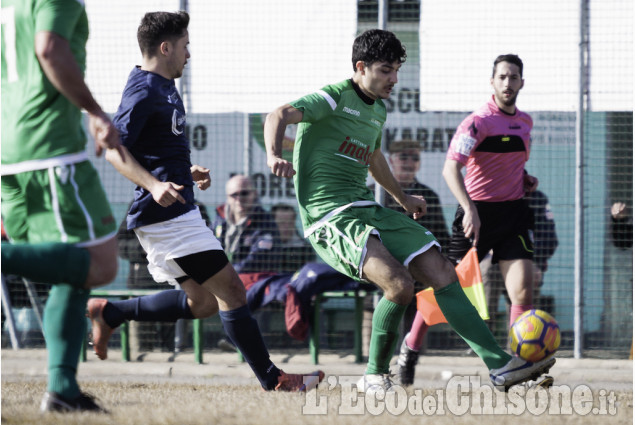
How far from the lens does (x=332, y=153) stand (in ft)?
18.4

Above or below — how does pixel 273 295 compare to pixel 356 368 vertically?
above

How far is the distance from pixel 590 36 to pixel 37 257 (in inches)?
258

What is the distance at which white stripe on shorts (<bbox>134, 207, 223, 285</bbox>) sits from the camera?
5246 mm

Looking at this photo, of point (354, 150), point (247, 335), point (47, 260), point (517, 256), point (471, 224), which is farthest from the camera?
point (517, 256)

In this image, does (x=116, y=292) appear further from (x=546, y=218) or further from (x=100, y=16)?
(x=546, y=218)

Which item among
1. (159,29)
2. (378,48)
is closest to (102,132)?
(159,29)

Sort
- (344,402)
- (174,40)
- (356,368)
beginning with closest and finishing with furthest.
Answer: (344,402)
(174,40)
(356,368)

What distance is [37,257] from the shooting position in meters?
4.07

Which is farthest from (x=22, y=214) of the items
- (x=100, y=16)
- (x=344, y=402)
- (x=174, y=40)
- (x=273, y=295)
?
(x=100, y=16)

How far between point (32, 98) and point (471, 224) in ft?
10.8

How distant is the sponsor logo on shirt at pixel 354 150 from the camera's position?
5.64 metres

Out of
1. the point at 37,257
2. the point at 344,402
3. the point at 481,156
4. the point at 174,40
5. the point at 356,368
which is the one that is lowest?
the point at 356,368

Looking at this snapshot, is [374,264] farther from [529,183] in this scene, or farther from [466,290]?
[529,183]

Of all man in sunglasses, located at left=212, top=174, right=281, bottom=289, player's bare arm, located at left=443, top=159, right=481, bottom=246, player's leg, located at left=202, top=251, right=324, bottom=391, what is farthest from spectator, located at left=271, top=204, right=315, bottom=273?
player's leg, located at left=202, top=251, right=324, bottom=391
